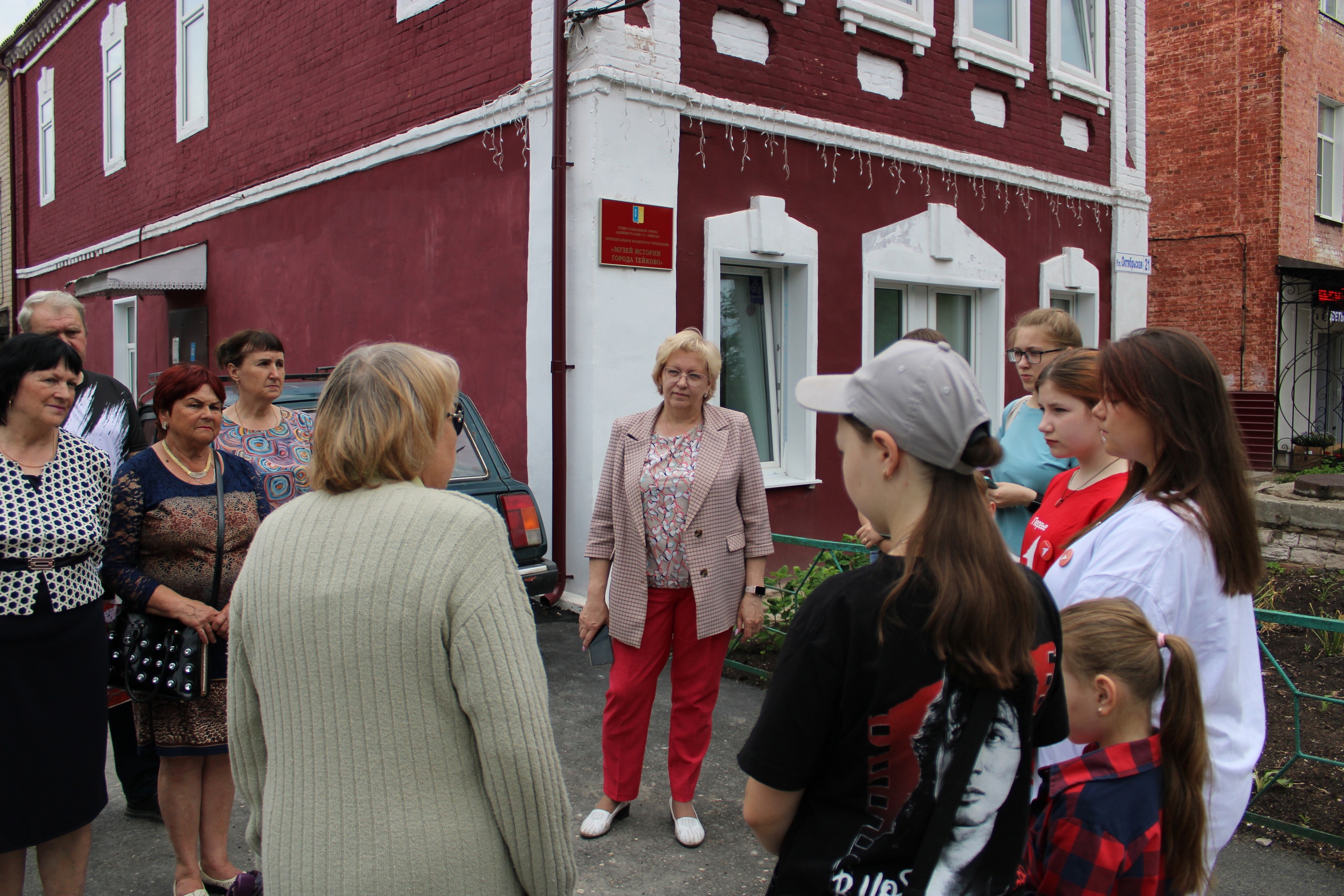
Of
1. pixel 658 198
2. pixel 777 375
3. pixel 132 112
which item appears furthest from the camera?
pixel 132 112

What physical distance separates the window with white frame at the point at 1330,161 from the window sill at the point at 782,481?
44.8 ft

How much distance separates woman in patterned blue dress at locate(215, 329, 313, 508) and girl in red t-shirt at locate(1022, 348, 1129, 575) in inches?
101

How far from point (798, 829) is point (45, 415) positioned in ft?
8.32

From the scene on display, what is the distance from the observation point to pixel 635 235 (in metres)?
6.92

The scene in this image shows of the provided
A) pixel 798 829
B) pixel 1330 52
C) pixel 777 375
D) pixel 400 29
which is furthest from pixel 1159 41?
pixel 798 829

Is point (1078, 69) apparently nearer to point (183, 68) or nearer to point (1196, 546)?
point (1196, 546)

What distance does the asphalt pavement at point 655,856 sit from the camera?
328cm

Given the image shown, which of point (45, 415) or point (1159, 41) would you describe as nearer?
point (45, 415)

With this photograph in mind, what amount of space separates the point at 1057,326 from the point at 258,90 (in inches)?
388

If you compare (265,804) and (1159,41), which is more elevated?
(1159,41)

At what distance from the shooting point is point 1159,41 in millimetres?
16219

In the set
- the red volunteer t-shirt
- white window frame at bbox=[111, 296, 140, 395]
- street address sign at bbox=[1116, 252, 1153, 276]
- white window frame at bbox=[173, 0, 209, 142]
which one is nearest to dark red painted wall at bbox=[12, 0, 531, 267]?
white window frame at bbox=[173, 0, 209, 142]

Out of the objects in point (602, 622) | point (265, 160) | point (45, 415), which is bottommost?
point (602, 622)

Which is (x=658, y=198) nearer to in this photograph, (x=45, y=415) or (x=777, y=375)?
(x=777, y=375)
